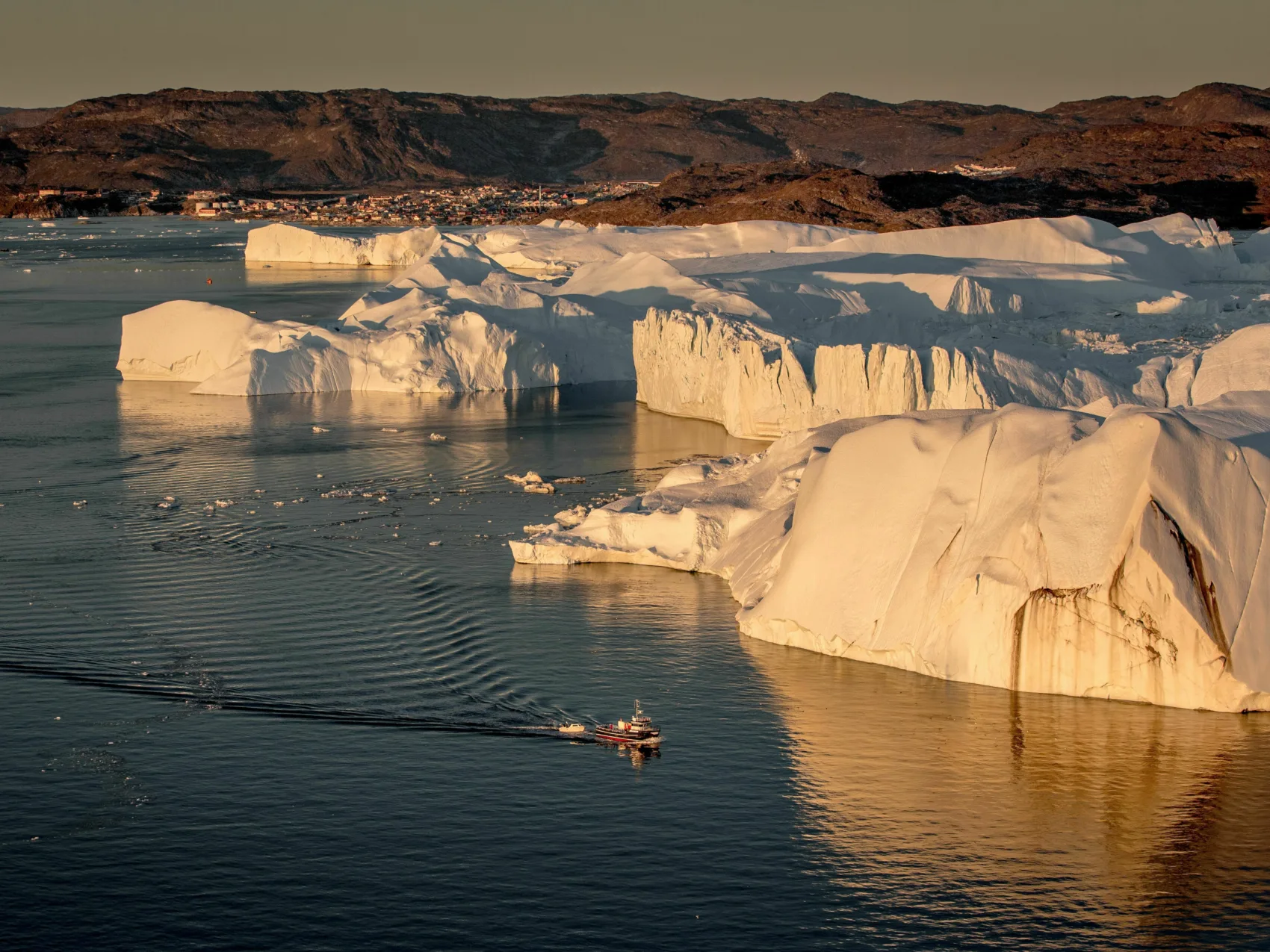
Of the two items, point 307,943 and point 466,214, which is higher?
Result: point 466,214

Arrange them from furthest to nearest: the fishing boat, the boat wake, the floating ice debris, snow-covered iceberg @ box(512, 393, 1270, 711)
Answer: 1. the floating ice debris
2. snow-covered iceberg @ box(512, 393, 1270, 711)
3. the boat wake
4. the fishing boat

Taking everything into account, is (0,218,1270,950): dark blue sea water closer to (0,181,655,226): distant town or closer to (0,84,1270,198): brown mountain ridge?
(0,181,655,226): distant town

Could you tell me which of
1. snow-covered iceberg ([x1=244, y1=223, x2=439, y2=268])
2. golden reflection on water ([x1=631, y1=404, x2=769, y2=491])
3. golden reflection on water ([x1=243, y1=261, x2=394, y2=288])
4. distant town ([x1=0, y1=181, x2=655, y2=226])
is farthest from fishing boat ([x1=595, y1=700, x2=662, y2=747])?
distant town ([x1=0, y1=181, x2=655, y2=226])

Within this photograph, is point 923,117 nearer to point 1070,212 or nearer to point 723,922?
point 1070,212

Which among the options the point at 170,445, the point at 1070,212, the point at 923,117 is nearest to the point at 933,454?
the point at 170,445

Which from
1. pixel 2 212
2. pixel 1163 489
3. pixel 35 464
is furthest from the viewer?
pixel 2 212
